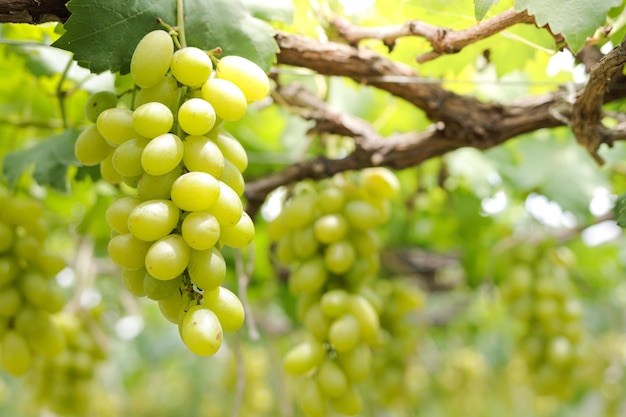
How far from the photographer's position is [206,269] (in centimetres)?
61

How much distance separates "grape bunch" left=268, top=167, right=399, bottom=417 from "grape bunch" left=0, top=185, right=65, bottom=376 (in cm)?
39

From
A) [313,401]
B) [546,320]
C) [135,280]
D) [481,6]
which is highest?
[481,6]

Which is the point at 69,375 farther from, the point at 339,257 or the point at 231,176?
the point at 231,176

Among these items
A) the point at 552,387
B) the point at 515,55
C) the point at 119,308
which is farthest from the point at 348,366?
the point at 119,308

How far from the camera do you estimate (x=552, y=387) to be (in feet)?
4.97

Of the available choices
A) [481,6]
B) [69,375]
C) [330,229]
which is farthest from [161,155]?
[69,375]

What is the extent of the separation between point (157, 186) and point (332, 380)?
0.50 meters

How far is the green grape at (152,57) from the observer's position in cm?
65

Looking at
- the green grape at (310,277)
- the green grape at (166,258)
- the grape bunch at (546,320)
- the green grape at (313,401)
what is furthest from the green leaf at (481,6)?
the grape bunch at (546,320)

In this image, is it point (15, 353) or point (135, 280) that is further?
point (15, 353)

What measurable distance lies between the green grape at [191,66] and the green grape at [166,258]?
6.7 inches

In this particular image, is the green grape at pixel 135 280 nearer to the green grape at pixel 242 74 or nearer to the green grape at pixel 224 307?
the green grape at pixel 224 307

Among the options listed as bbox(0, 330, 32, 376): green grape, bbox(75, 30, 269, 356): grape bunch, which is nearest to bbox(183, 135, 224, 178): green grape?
bbox(75, 30, 269, 356): grape bunch

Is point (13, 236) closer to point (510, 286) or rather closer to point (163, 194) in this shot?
point (163, 194)
